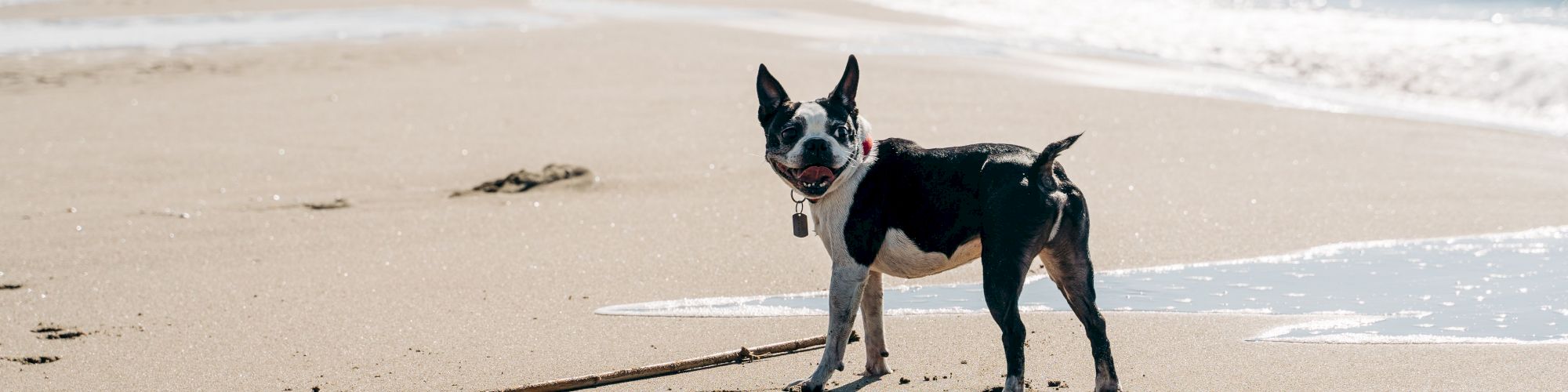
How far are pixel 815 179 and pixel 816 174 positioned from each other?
Answer: 0.05 feet

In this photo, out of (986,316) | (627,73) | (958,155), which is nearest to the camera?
(958,155)

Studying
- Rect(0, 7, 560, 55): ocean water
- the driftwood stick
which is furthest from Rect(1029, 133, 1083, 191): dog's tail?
Answer: Rect(0, 7, 560, 55): ocean water

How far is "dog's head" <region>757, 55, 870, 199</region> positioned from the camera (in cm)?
476

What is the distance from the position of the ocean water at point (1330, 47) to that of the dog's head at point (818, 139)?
8.58m

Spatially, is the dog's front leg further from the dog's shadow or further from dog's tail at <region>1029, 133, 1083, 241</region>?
dog's tail at <region>1029, 133, 1083, 241</region>

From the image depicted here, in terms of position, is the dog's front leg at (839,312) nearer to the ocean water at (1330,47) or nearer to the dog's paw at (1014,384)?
the dog's paw at (1014,384)

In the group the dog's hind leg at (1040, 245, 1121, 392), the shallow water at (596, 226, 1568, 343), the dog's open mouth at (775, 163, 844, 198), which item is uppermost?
the dog's open mouth at (775, 163, 844, 198)

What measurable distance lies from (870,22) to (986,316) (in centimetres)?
1385

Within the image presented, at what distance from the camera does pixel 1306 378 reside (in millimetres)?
5301

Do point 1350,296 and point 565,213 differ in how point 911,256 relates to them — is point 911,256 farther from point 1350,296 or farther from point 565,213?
point 565,213

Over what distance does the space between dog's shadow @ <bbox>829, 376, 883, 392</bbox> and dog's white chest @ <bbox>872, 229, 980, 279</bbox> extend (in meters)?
0.55

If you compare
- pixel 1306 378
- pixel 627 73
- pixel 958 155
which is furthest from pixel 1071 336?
pixel 627 73

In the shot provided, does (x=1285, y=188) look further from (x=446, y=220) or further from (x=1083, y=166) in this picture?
(x=446, y=220)

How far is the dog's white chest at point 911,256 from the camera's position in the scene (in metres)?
4.85
